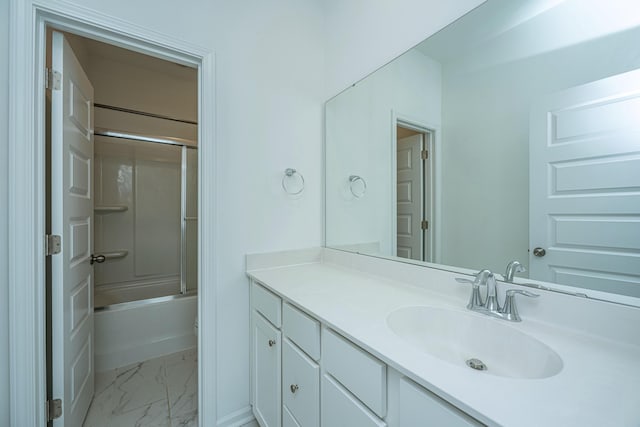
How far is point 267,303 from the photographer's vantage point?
1262mm

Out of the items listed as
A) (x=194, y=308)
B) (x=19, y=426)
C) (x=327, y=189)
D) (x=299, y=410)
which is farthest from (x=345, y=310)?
(x=194, y=308)

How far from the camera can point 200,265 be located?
1378mm

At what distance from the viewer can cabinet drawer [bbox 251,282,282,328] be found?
1163 mm

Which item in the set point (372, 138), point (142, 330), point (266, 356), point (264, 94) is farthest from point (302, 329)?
point (142, 330)

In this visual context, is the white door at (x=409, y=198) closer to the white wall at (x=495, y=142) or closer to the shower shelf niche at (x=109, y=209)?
the white wall at (x=495, y=142)

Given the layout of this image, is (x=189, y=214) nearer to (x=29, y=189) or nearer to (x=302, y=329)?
(x=29, y=189)

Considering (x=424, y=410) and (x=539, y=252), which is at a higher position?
(x=539, y=252)

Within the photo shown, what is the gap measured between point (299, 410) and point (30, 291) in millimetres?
1161

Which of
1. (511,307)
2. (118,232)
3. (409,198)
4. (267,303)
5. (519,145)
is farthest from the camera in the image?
(118,232)

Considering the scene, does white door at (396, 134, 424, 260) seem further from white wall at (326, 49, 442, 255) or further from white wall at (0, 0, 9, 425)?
white wall at (0, 0, 9, 425)

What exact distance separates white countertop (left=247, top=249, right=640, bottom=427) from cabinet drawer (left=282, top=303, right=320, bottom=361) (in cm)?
5

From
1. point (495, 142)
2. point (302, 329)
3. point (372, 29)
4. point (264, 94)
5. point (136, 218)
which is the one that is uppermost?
point (372, 29)

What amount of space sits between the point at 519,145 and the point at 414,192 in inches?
18.9

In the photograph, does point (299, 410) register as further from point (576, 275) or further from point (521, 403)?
point (576, 275)
